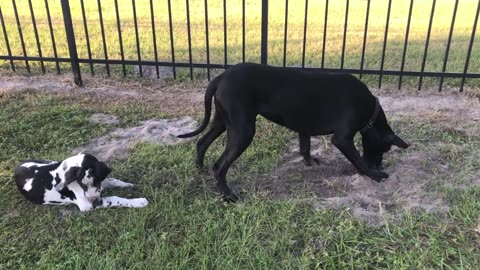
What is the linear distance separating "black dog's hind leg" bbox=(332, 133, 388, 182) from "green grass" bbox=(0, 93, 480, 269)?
56cm

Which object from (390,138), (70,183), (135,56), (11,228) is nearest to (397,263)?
(390,138)

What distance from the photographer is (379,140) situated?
161 inches

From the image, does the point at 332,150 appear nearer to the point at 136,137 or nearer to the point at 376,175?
the point at 376,175

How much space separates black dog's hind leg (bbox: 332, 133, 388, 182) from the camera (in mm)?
3860

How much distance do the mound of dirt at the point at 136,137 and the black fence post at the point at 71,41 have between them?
1847 mm

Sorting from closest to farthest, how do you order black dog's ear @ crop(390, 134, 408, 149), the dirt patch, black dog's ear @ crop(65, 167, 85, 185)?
black dog's ear @ crop(65, 167, 85, 185) → black dog's ear @ crop(390, 134, 408, 149) → the dirt patch

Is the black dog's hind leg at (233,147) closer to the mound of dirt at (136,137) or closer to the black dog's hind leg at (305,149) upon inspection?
the black dog's hind leg at (305,149)

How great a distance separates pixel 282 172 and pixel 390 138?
1022mm

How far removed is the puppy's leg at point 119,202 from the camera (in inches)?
148

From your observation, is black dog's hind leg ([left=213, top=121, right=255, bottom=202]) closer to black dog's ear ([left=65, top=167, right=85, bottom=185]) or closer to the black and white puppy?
the black and white puppy

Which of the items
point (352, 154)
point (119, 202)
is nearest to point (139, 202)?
point (119, 202)

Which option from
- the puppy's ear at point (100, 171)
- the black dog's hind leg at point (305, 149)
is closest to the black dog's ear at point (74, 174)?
the puppy's ear at point (100, 171)

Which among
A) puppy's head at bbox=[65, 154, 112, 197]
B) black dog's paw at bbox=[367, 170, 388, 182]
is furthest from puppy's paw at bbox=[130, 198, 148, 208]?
black dog's paw at bbox=[367, 170, 388, 182]

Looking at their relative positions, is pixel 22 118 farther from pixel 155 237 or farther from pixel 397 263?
pixel 397 263
